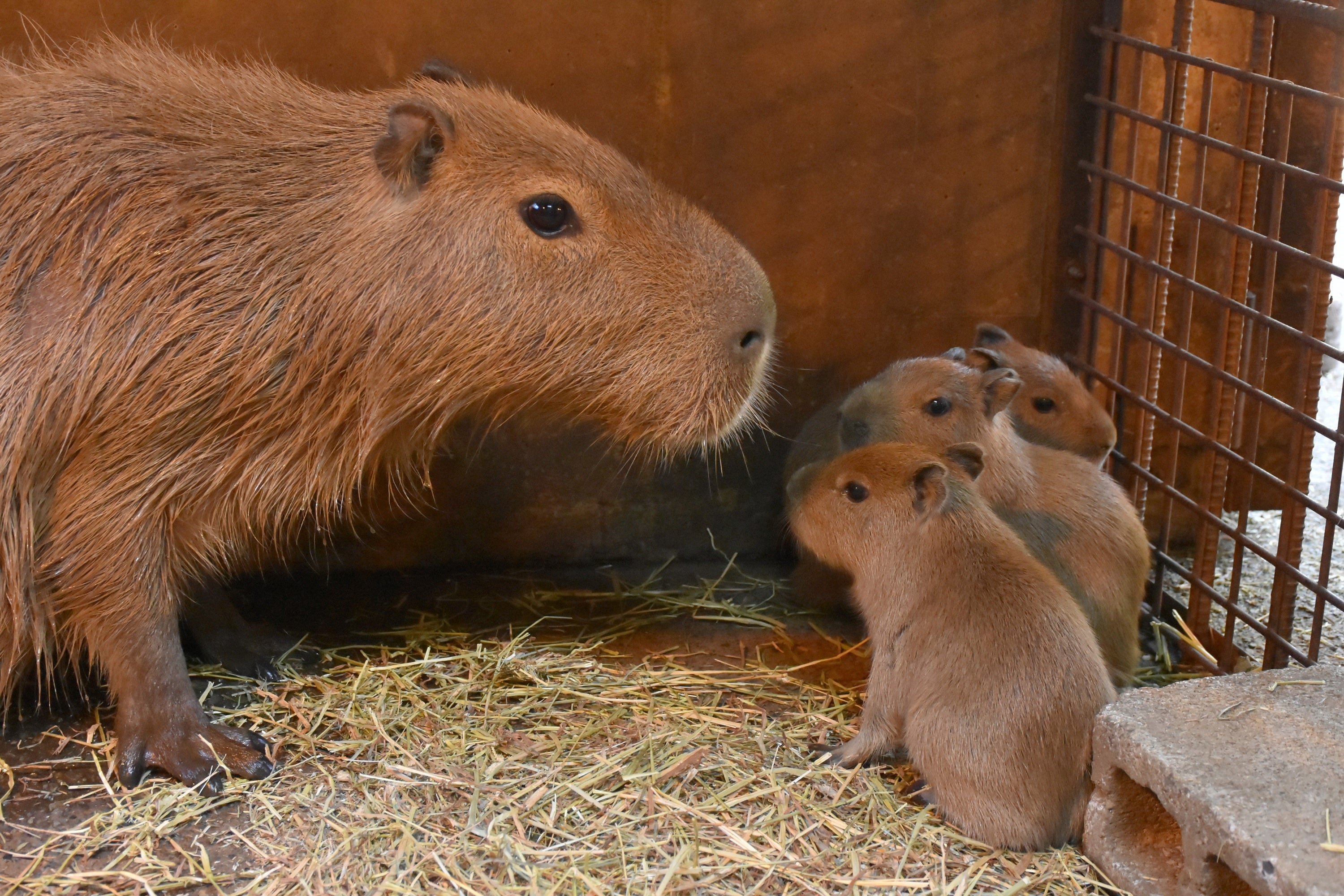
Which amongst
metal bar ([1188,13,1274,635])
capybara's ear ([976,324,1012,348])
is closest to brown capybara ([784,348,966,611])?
capybara's ear ([976,324,1012,348])

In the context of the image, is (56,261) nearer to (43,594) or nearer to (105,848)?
(43,594)

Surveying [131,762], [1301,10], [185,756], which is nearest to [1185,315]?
[1301,10]

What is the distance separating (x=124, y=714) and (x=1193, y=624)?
3396mm

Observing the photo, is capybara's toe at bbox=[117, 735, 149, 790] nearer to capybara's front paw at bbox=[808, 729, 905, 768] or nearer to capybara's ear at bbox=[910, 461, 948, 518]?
capybara's front paw at bbox=[808, 729, 905, 768]

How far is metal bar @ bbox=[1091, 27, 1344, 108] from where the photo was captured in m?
3.52

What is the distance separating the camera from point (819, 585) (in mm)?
4766

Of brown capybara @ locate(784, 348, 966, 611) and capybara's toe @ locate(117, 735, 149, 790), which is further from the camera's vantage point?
brown capybara @ locate(784, 348, 966, 611)

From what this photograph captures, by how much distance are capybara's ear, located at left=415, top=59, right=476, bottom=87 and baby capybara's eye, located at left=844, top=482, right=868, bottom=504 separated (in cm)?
158

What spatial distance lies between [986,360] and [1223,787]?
1.86 meters

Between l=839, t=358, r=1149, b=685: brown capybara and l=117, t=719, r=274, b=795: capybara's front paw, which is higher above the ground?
l=839, t=358, r=1149, b=685: brown capybara

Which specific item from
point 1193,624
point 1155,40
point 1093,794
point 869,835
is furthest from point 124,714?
point 1155,40

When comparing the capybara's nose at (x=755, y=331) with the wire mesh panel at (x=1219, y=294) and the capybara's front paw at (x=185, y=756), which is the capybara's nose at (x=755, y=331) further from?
the capybara's front paw at (x=185, y=756)

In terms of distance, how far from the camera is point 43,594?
364 centimetres

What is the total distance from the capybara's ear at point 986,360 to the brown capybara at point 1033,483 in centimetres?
9
